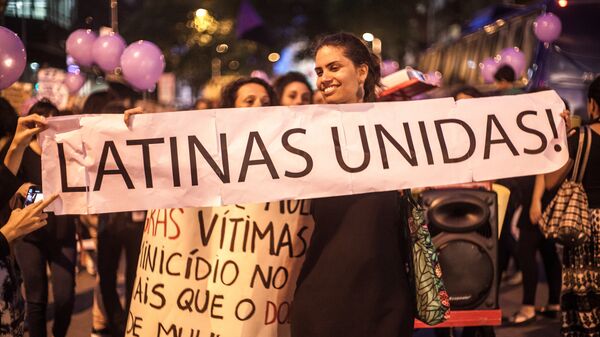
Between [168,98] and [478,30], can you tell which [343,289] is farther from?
[168,98]

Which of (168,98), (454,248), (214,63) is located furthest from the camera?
(214,63)

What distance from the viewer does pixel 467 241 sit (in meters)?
5.52

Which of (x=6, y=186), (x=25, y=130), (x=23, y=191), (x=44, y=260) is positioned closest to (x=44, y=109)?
(x=44, y=260)

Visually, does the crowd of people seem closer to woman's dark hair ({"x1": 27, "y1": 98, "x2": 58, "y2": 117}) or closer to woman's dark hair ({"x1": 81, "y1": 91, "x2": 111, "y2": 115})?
woman's dark hair ({"x1": 27, "y1": 98, "x2": 58, "y2": 117})

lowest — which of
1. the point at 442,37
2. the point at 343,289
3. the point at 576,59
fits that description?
the point at 343,289

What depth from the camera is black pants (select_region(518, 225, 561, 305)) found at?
773cm

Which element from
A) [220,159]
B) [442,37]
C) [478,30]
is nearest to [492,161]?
[220,159]

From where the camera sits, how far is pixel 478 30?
1789cm

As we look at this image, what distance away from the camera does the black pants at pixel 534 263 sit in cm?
773

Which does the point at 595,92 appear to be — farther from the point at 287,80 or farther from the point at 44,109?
the point at 44,109

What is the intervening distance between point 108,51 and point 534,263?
19.6ft

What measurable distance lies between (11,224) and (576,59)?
1020cm

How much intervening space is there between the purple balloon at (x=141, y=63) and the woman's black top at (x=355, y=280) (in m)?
6.45

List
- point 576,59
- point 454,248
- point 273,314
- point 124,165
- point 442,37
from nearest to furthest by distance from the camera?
point 124,165 → point 273,314 → point 454,248 → point 576,59 → point 442,37
